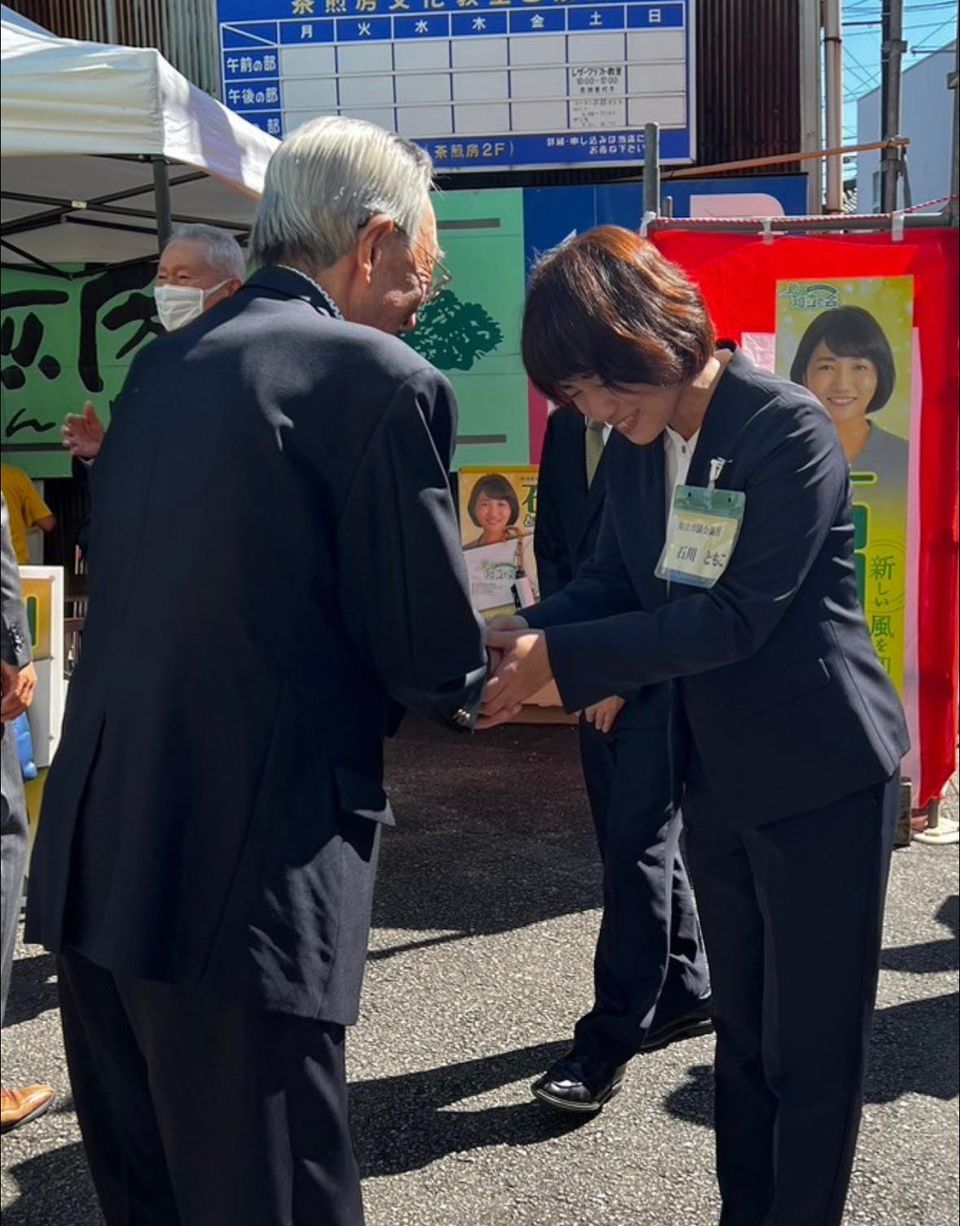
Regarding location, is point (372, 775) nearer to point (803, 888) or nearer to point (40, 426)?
point (803, 888)

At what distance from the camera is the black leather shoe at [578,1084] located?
2889 mm

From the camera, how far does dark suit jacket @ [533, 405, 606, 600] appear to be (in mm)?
3299

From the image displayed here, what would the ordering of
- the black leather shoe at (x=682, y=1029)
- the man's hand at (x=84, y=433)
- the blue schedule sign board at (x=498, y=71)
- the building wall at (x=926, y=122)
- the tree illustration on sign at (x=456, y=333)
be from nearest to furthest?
the black leather shoe at (x=682, y=1029)
the man's hand at (x=84, y=433)
the tree illustration on sign at (x=456, y=333)
the blue schedule sign board at (x=498, y=71)
the building wall at (x=926, y=122)

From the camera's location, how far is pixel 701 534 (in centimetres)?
195

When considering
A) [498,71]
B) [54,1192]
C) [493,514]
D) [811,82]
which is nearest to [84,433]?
[54,1192]

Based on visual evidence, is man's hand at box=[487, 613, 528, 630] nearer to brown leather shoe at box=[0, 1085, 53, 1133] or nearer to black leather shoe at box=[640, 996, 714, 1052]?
black leather shoe at box=[640, 996, 714, 1052]

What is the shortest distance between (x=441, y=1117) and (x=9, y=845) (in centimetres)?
114

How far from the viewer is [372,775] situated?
1.53 metres

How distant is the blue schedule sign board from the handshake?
20.5 ft

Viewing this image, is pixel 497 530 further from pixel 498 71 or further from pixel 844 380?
pixel 498 71

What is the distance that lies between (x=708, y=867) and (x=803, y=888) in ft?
0.67

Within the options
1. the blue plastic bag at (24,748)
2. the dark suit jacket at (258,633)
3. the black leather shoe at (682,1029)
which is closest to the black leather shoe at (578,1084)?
the black leather shoe at (682,1029)

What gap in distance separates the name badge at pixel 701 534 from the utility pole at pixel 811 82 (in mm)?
6358

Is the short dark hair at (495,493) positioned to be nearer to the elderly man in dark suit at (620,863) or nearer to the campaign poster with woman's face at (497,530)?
the campaign poster with woman's face at (497,530)
